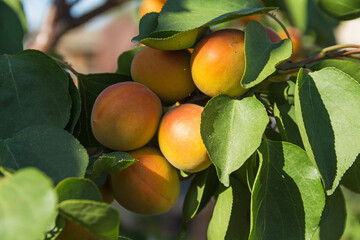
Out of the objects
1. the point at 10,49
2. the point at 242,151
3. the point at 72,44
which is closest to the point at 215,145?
the point at 242,151

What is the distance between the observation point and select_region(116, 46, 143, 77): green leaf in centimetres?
63

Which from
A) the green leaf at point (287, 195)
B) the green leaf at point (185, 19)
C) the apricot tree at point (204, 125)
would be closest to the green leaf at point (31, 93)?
the apricot tree at point (204, 125)

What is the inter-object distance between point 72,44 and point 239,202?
562 cm

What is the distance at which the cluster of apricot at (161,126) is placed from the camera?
1.63 feet

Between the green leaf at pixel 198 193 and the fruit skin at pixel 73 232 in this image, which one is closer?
the fruit skin at pixel 73 232

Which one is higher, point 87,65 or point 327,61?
point 327,61

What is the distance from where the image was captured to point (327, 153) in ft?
1.53

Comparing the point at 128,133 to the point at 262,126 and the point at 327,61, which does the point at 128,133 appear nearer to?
the point at 262,126

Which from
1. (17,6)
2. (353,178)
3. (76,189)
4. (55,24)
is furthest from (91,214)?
(55,24)

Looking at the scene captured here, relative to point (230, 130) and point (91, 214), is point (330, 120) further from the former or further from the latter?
point (91, 214)

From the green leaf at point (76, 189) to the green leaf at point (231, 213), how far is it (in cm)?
18

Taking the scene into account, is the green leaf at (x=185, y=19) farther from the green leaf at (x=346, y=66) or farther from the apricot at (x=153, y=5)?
the apricot at (x=153, y=5)

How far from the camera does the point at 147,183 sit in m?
0.50

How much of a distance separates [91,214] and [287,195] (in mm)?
231
